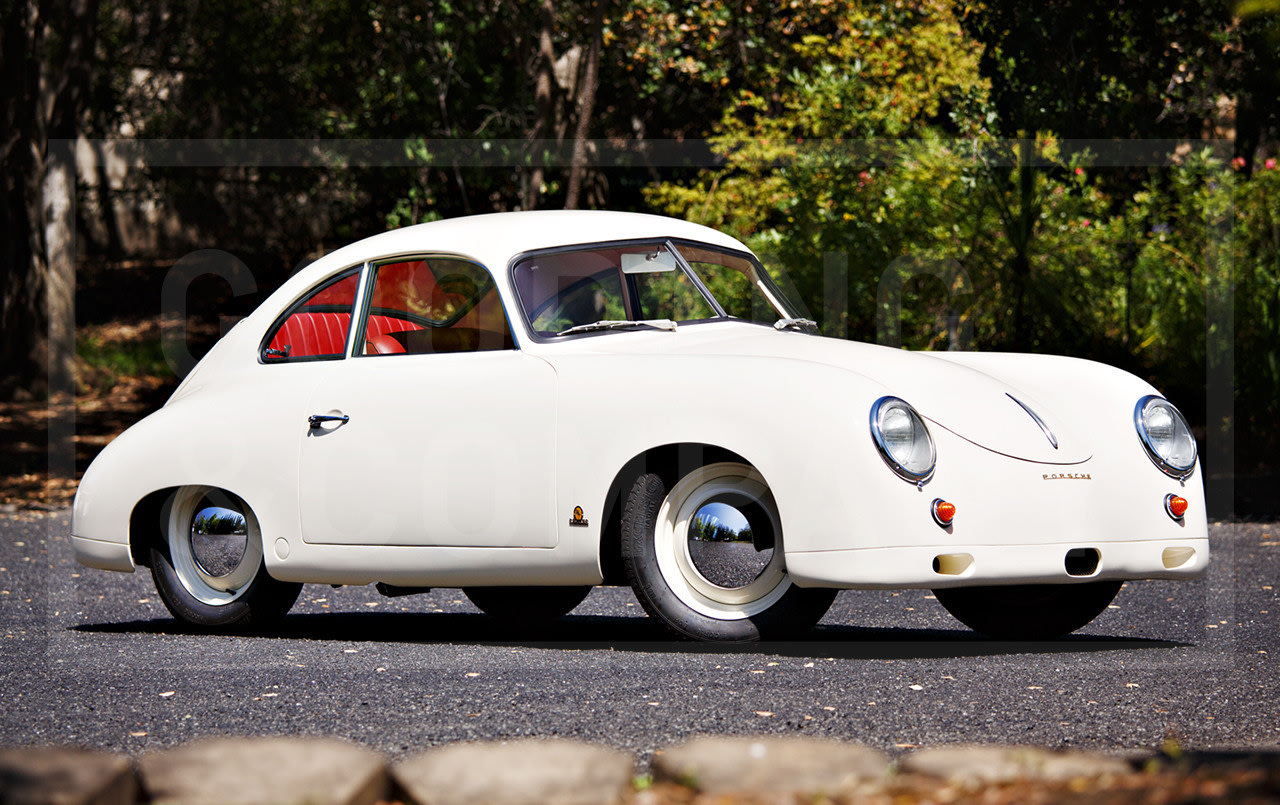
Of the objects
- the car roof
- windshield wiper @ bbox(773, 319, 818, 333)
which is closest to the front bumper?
windshield wiper @ bbox(773, 319, 818, 333)

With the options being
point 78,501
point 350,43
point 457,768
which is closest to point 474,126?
point 350,43

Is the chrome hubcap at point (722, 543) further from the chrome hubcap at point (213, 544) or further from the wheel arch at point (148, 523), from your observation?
the wheel arch at point (148, 523)

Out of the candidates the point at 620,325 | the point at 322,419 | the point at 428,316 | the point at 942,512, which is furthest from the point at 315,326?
the point at 942,512

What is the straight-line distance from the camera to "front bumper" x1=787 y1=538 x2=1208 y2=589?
16.3 feet

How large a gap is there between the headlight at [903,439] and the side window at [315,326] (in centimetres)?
264

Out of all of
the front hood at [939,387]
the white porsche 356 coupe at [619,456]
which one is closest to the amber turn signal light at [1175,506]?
the white porsche 356 coupe at [619,456]

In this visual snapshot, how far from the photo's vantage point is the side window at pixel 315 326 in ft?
21.6

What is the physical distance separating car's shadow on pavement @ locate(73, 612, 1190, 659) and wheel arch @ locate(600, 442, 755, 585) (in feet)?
1.29

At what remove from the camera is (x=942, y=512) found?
196 inches

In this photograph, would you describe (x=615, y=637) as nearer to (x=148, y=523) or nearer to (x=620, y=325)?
(x=620, y=325)

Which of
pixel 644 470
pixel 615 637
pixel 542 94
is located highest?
pixel 542 94

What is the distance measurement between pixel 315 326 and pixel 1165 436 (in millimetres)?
3578

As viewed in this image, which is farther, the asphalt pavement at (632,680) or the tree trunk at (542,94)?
the tree trunk at (542,94)

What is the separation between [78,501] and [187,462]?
76cm
